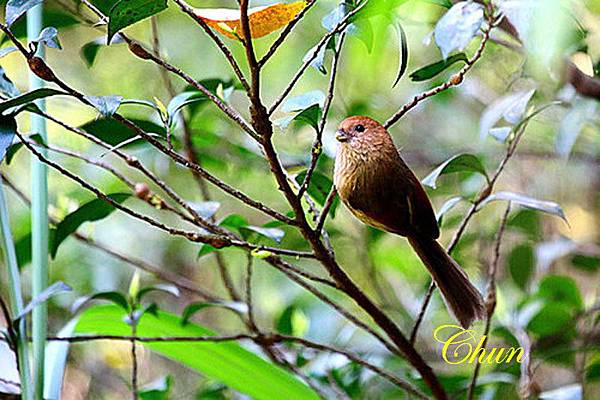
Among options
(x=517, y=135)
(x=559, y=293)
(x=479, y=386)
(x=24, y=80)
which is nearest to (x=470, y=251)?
(x=559, y=293)

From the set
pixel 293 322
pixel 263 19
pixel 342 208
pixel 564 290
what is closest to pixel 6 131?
pixel 263 19

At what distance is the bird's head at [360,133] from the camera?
1.63ft

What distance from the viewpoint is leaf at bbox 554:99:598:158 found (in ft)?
3.06

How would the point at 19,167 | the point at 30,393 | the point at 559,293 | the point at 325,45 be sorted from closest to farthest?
the point at 325,45 < the point at 30,393 < the point at 559,293 < the point at 19,167

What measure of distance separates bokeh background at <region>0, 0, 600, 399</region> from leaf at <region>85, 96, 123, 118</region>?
1.43 ft

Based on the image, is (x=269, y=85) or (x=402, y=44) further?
(x=269, y=85)

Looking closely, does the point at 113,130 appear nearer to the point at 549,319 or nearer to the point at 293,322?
the point at 293,322

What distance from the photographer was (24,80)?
1.64m

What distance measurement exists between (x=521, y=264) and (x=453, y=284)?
59 cm

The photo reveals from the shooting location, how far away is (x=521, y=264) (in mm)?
1126

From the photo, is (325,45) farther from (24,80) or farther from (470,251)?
(24,80)

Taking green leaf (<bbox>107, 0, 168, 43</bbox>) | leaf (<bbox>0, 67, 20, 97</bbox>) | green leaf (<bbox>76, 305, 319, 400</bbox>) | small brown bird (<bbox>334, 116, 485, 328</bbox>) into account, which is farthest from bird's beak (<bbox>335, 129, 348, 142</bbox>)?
green leaf (<bbox>76, 305, 319, 400</bbox>)

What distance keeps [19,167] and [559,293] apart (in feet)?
3.97

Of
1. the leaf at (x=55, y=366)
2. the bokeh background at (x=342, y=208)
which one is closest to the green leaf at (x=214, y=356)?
the leaf at (x=55, y=366)
